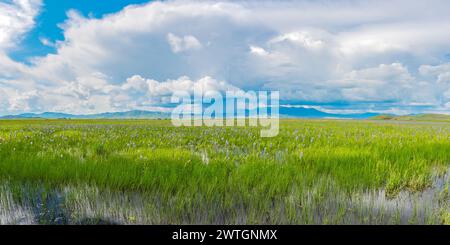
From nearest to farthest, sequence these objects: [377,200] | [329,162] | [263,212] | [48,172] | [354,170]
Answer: [263,212] < [377,200] < [48,172] < [354,170] < [329,162]

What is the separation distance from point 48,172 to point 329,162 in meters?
5.24

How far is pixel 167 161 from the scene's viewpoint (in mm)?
5023
